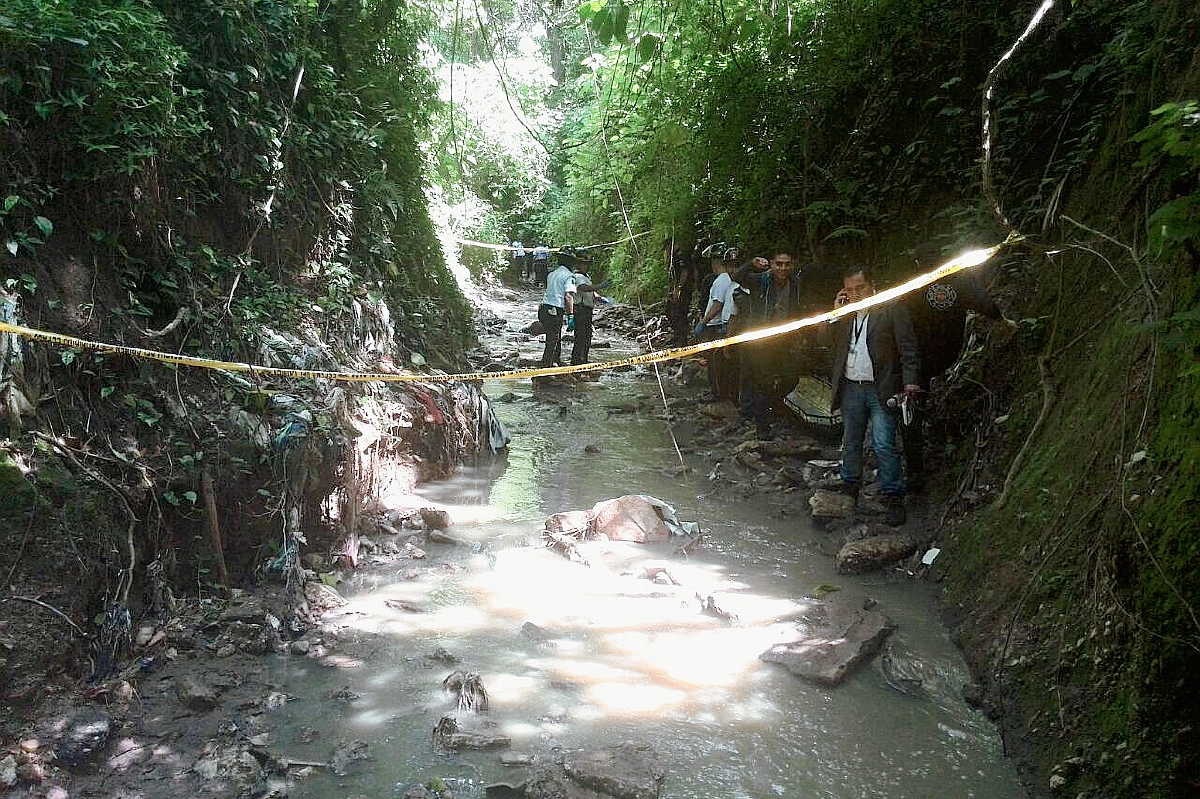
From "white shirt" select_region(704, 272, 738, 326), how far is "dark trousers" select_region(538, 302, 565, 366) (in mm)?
2984

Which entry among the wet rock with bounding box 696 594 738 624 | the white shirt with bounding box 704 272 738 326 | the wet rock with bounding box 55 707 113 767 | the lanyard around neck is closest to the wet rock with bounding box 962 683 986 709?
the wet rock with bounding box 696 594 738 624

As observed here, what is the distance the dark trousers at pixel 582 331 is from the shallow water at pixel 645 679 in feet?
18.6

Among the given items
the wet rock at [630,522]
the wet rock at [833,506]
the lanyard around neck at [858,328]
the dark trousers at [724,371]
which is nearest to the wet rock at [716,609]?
the wet rock at [630,522]

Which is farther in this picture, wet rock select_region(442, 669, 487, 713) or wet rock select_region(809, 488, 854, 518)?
wet rock select_region(809, 488, 854, 518)

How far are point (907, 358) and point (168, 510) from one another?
467cm

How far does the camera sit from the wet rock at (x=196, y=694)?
10.9 feet

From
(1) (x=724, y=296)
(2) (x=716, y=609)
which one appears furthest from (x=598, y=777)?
(1) (x=724, y=296)

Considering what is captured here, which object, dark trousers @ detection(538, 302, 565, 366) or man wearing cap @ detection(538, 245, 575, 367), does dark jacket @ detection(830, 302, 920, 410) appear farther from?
dark trousers @ detection(538, 302, 565, 366)

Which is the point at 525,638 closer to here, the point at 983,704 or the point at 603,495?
the point at 983,704

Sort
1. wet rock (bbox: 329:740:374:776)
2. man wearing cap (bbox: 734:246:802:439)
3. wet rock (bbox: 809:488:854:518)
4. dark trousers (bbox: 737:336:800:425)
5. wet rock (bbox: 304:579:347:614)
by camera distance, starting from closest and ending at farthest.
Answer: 1. wet rock (bbox: 329:740:374:776)
2. wet rock (bbox: 304:579:347:614)
3. wet rock (bbox: 809:488:854:518)
4. man wearing cap (bbox: 734:246:802:439)
5. dark trousers (bbox: 737:336:800:425)

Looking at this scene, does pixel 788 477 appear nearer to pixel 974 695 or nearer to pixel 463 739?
pixel 974 695

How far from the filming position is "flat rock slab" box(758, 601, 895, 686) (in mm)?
3770

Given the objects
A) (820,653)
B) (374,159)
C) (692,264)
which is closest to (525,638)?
(820,653)

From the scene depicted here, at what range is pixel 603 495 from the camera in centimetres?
674
